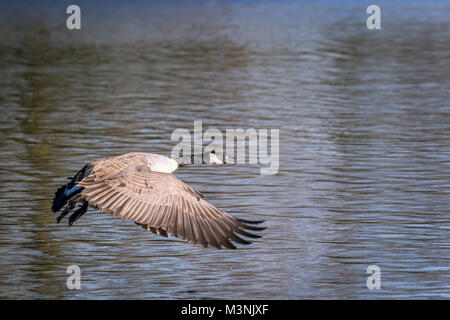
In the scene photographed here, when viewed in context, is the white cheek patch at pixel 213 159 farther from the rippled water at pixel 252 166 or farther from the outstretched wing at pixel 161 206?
the outstretched wing at pixel 161 206

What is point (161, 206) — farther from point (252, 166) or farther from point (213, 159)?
point (252, 166)

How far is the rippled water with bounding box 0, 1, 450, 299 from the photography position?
8539 mm

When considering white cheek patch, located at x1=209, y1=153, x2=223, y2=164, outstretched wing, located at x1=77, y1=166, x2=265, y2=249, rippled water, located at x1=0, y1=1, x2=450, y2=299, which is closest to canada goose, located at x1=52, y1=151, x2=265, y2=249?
outstretched wing, located at x1=77, y1=166, x2=265, y2=249

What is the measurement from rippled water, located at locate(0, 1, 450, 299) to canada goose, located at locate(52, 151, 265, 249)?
2.33 ft

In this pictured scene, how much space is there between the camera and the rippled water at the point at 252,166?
28.0ft

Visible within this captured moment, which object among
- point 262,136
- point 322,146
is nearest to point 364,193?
point 322,146

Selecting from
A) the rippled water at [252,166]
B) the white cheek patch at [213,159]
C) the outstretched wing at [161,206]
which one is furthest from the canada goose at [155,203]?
the white cheek patch at [213,159]

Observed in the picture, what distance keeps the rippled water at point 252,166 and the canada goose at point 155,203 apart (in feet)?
2.33

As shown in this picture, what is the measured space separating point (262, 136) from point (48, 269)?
662 centimetres

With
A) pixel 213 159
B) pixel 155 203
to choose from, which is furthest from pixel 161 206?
pixel 213 159

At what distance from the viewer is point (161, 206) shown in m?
7.83

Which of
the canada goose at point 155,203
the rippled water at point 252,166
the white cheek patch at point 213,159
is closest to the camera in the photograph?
the canada goose at point 155,203

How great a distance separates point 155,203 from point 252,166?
538cm

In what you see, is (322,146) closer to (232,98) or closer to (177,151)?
(177,151)
